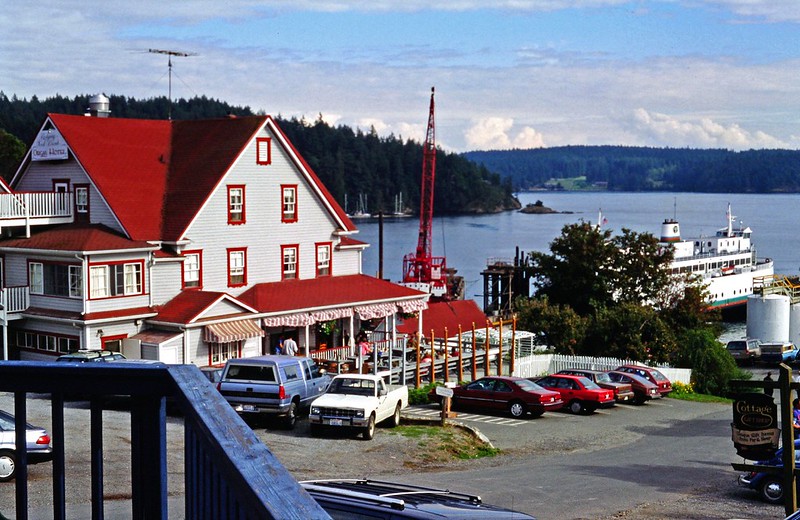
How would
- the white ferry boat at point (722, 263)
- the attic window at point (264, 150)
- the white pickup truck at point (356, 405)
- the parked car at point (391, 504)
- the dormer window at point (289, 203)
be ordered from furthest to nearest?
the white ferry boat at point (722, 263) → the dormer window at point (289, 203) → the attic window at point (264, 150) → the white pickup truck at point (356, 405) → the parked car at point (391, 504)

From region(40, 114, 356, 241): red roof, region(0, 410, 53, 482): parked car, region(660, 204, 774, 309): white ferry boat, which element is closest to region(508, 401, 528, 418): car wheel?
region(40, 114, 356, 241): red roof

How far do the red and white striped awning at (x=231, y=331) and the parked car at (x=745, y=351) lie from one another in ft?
131

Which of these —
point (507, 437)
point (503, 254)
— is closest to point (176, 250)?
point (507, 437)

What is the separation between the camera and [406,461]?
2372 centimetres

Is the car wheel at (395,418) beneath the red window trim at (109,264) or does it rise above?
beneath

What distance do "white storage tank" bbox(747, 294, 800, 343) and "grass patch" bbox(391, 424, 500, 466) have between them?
199 ft

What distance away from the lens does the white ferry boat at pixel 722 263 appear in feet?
332

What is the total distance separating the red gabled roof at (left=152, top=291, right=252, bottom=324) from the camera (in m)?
36.3

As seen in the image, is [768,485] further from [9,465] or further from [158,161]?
[158,161]

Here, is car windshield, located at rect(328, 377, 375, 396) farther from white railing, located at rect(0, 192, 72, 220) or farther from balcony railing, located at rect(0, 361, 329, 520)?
balcony railing, located at rect(0, 361, 329, 520)

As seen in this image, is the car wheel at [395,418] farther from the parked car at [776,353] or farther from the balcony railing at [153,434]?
the parked car at [776,353]

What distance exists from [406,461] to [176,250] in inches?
692

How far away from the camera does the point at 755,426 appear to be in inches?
599

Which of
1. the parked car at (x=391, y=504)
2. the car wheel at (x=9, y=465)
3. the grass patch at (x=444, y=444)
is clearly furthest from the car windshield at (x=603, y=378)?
the car wheel at (x=9, y=465)
